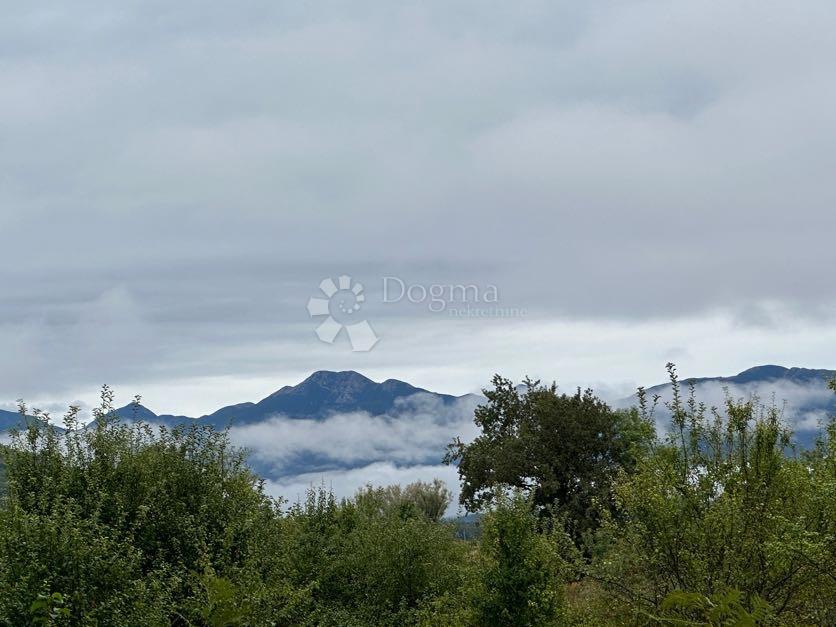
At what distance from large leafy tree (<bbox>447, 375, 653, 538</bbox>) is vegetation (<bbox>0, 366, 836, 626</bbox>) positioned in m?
14.8

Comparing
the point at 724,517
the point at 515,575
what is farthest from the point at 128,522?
the point at 724,517

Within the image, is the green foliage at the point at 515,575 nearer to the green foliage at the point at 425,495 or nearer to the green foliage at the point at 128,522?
the green foliage at the point at 128,522

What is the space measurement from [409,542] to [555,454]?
22.4m

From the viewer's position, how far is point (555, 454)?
182 ft

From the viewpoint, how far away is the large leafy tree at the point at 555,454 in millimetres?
54062

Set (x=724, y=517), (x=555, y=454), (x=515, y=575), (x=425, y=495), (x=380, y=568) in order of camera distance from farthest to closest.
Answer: (x=425, y=495) → (x=555, y=454) → (x=380, y=568) → (x=515, y=575) → (x=724, y=517)

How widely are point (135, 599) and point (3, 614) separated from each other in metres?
3.05

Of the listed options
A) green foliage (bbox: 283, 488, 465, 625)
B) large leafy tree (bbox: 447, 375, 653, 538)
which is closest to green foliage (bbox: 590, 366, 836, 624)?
green foliage (bbox: 283, 488, 465, 625)

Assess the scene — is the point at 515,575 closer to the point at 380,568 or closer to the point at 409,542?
the point at 409,542

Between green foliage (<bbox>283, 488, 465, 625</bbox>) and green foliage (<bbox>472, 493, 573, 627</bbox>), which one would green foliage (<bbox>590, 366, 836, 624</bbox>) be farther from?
green foliage (<bbox>283, 488, 465, 625</bbox>)

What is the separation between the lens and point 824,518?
1853 centimetres

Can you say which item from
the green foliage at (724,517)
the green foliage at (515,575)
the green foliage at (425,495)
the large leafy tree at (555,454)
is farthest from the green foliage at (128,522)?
the green foliage at (425,495)

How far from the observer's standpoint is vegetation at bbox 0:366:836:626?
63.1 feet

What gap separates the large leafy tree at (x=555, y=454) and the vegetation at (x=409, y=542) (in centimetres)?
1477
